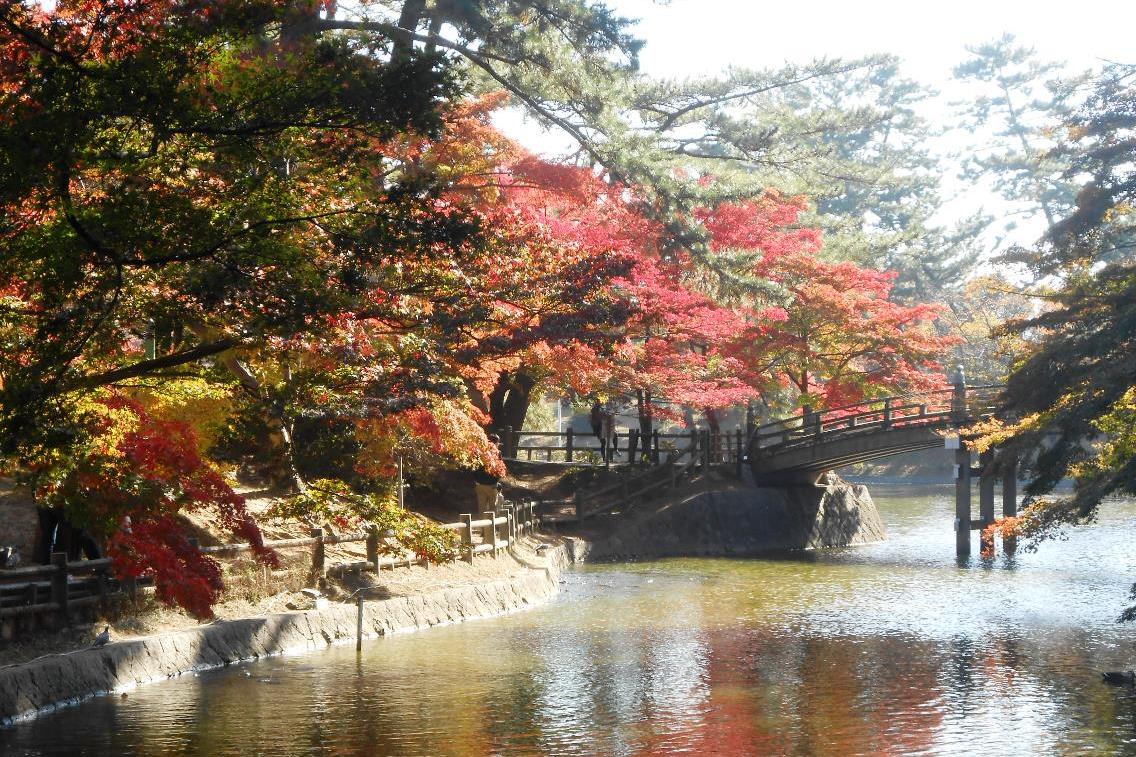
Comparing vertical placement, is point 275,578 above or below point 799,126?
below

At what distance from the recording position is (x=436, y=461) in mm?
23953

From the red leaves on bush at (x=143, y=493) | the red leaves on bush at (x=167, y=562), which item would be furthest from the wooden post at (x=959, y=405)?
the red leaves on bush at (x=167, y=562)

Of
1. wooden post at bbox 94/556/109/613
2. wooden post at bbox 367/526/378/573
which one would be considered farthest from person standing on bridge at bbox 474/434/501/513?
wooden post at bbox 94/556/109/613

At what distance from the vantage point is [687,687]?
1368cm

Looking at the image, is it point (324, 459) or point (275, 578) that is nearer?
point (275, 578)

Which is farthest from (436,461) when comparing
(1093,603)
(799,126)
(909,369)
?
(909,369)

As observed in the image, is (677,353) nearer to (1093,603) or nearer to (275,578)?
(1093,603)

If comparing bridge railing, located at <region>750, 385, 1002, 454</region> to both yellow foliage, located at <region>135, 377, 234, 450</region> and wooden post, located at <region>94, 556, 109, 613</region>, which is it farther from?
wooden post, located at <region>94, 556, 109, 613</region>

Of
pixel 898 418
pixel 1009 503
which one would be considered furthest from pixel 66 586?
pixel 1009 503

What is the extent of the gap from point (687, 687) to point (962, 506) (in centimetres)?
1695

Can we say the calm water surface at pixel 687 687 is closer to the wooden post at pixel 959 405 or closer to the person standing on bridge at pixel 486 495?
the person standing on bridge at pixel 486 495

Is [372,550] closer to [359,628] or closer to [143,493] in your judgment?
[359,628]

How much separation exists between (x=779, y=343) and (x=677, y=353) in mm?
3638

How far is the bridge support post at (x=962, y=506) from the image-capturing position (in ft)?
92.2
